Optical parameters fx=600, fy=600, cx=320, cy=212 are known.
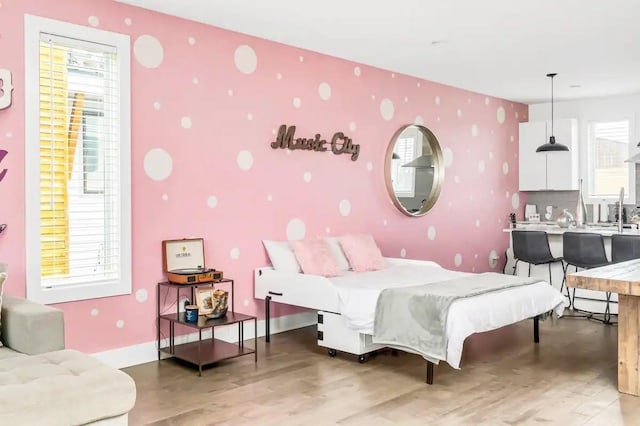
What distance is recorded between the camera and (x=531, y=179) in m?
8.22

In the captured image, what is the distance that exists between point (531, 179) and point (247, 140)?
4747mm

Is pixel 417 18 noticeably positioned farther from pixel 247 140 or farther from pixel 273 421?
pixel 273 421

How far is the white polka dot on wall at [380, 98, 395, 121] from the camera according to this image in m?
6.27

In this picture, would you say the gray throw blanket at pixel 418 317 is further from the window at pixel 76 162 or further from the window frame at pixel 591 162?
the window frame at pixel 591 162

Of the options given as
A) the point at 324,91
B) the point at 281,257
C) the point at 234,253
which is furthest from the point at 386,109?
the point at 234,253

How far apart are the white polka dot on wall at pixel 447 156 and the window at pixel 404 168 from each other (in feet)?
1.47

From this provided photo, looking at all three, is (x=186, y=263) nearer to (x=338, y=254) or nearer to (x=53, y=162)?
(x=53, y=162)

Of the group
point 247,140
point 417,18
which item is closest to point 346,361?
point 247,140

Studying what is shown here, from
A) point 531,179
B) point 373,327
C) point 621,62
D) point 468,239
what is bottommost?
point 373,327

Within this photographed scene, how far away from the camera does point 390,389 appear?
12.4 feet

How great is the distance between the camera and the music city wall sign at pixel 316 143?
525 cm

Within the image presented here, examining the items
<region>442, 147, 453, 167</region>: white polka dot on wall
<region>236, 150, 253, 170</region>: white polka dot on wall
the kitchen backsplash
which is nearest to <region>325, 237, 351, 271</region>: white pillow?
<region>236, 150, 253, 170</region>: white polka dot on wall

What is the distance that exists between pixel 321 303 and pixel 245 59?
83.1 inches

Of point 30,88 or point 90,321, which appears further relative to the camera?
point 90,321
